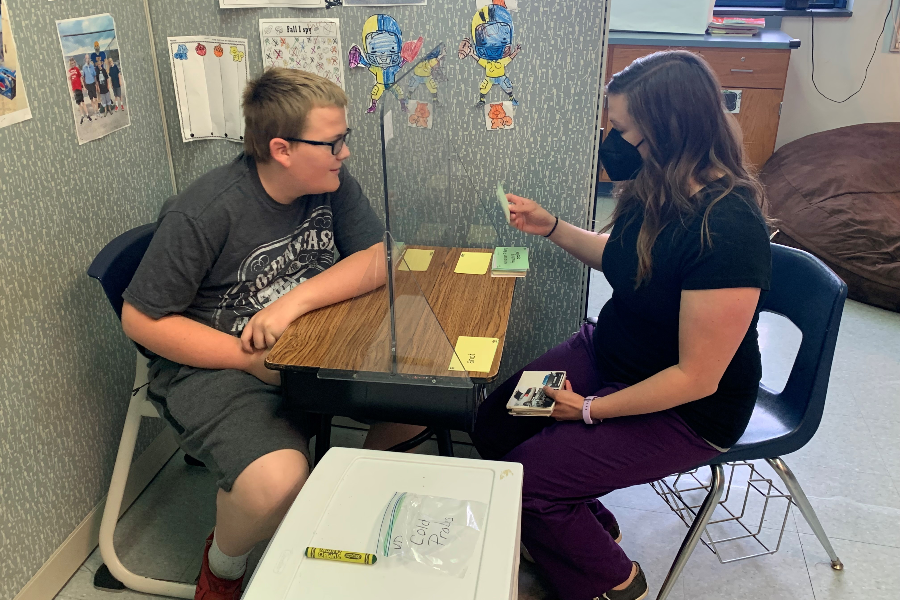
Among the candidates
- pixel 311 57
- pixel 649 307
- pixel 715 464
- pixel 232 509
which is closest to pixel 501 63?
pixel 311 57

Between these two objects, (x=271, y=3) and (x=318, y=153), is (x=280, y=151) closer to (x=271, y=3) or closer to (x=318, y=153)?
(x=318, y=153)

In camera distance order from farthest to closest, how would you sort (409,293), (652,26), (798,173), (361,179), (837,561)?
(652,26) < (798,173) < (361,179) < (837,561) < (409,293)

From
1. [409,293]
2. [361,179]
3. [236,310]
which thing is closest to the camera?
[409,293]

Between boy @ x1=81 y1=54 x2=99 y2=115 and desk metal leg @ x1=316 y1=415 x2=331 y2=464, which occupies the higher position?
boy @ x1=81 y1=54 x2=99 y2=115

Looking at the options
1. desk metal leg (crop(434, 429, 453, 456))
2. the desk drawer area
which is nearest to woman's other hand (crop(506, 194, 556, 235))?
desk metal leg (crop(434, 429, 453, 456))

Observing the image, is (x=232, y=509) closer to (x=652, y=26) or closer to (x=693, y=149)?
(x=693, y=149)

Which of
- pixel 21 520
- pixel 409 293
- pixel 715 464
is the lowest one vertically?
pixel 21 520

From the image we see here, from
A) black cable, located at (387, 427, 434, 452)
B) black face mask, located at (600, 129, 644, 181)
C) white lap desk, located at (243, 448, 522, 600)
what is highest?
black face mask, located at (600, 129, 644, 181)

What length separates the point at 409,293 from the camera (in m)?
1.16

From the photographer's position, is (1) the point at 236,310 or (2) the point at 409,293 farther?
(1) the point at 236,310

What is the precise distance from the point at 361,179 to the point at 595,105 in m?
0.58

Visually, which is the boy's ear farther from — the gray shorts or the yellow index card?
the gray shorts

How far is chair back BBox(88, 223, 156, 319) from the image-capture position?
4.16 ft

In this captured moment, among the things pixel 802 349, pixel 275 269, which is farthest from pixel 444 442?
pixel 802 349
